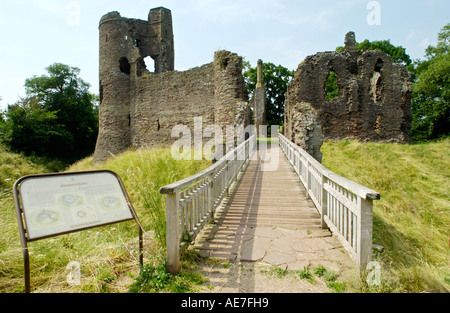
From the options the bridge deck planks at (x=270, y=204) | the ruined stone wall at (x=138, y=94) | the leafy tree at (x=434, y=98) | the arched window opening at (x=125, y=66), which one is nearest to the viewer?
the bridge deck planks at (x=270, y=204)

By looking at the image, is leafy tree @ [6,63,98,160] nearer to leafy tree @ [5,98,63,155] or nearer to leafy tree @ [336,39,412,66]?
leafy tree @ [5,98,63,155]

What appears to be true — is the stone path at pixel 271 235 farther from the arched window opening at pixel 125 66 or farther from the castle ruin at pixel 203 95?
the arched window opening at pixel 125 66

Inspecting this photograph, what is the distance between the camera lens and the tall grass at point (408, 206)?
113 inches

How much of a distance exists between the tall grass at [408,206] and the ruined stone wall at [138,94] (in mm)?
8977

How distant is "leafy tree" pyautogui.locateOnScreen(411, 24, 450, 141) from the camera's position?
24.9 m

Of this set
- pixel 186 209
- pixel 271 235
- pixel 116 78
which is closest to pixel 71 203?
pixel 186 209

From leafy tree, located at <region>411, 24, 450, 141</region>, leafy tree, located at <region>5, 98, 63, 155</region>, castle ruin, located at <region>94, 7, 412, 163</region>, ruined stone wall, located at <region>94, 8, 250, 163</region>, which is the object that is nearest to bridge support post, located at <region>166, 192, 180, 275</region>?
castle ruin, located at <region>94, 7, 412, 163</region>

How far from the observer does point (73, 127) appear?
1154 inches

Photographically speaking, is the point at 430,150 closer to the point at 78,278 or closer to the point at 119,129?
the point at 78,278

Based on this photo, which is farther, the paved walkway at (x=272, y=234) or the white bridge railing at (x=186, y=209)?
the paved walkway at (x=272, y=234)

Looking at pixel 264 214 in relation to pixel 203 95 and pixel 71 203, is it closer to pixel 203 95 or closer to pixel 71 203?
pixel 71 203

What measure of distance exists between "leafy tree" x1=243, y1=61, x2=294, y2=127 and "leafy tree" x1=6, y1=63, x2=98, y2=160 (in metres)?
23.3

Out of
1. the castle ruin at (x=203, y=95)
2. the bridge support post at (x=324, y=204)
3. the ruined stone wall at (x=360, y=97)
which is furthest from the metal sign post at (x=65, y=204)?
the ruined stone wall at (x=360, y=97)

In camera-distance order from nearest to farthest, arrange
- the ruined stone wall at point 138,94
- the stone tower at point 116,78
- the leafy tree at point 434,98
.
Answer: the ruined stone wall at point 138,94 < the stone tower at point 116,78 < the leafy tree at point 434,98
